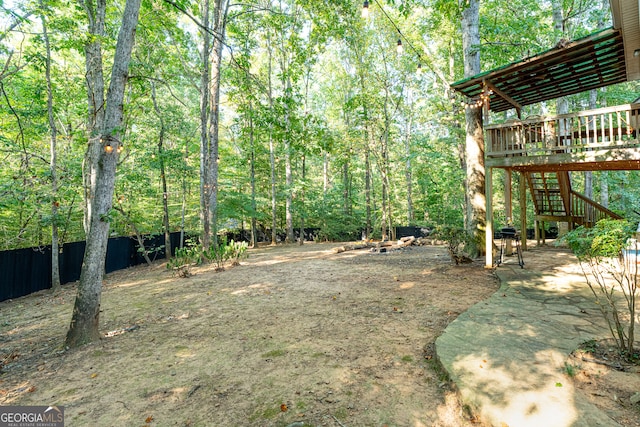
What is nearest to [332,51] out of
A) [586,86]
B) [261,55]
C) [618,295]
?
[261,55]

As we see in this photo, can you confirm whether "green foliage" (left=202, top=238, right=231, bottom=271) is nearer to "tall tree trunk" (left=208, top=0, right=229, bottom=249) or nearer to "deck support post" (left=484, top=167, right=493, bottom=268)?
"tall tree trunk" (left=208, top=0, right=229, bottom=249)

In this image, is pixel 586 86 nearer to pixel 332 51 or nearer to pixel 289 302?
pixel 289 302

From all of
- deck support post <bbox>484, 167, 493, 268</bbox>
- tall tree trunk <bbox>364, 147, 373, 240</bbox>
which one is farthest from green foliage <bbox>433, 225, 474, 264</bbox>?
tall tree trunk <bbox>364, 147, 373, 240</bbox>

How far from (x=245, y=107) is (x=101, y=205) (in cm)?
305

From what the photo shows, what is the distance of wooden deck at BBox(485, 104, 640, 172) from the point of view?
17.4 ft

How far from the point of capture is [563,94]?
821 centimetres

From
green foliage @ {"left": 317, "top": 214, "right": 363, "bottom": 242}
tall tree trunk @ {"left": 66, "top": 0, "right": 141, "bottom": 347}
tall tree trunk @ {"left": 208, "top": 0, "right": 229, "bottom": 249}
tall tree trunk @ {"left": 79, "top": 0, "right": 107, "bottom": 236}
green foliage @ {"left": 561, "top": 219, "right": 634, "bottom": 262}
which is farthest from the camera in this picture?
green foliage @ {"left": 317, "top": 214, "right": 363, "bottom": 242}

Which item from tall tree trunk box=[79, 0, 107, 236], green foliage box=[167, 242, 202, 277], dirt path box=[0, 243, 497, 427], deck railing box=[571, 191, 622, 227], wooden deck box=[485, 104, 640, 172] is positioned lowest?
dirt path box=[0, 243, 497, 427]

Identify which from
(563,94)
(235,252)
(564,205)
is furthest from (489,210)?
(235,252)

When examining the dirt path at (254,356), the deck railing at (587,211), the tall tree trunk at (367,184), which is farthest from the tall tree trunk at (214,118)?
the deck railing at (587,211)

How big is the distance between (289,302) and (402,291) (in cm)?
222

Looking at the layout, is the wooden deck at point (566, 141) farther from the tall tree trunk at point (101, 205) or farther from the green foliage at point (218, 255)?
the green foliage at point (218, 255)

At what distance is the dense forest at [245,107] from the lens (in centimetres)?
608

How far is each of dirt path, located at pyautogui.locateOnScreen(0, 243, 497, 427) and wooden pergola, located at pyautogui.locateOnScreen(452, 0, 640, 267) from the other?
2.77m
